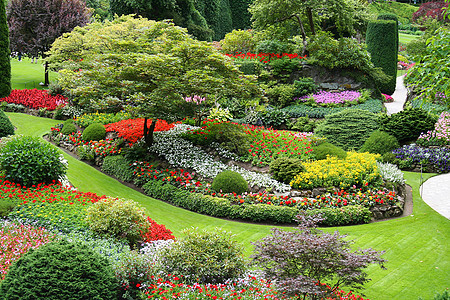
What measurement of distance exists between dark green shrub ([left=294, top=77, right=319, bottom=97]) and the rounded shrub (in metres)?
13.6

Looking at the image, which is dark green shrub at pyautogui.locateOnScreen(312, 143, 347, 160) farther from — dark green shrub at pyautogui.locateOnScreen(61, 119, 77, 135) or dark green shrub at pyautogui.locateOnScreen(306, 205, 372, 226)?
dark green shrub at pyautogui.locateOnScreen(61, 119, 77, 135)

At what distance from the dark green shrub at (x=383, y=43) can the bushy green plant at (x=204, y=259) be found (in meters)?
21.4

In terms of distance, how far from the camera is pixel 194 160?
12094 millimetres

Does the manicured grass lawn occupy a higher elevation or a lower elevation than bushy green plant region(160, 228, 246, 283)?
higher

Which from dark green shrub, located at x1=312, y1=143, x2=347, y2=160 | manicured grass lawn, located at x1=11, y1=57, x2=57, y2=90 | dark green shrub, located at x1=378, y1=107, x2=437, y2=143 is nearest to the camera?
dark green shrub, located at x1=312, y1=143, x2=347, y2=160

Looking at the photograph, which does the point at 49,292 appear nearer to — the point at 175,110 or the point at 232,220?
the point at 232,220

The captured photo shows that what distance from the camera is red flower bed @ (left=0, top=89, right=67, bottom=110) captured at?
19.2 m

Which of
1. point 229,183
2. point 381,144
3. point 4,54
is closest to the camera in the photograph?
point 229,183

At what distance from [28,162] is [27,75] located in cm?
2249

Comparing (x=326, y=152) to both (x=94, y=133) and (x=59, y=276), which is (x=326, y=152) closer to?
(x=94, y=133)

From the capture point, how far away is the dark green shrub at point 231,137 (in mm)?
12586

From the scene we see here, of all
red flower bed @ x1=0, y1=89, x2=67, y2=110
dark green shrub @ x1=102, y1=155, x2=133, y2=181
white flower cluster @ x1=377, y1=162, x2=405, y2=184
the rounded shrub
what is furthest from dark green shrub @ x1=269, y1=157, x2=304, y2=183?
red flower bed @ x1=0, y1=89, x2=67, y2=110

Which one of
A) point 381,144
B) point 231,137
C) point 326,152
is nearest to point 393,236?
point 326,152

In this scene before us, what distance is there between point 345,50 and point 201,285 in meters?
18.2
